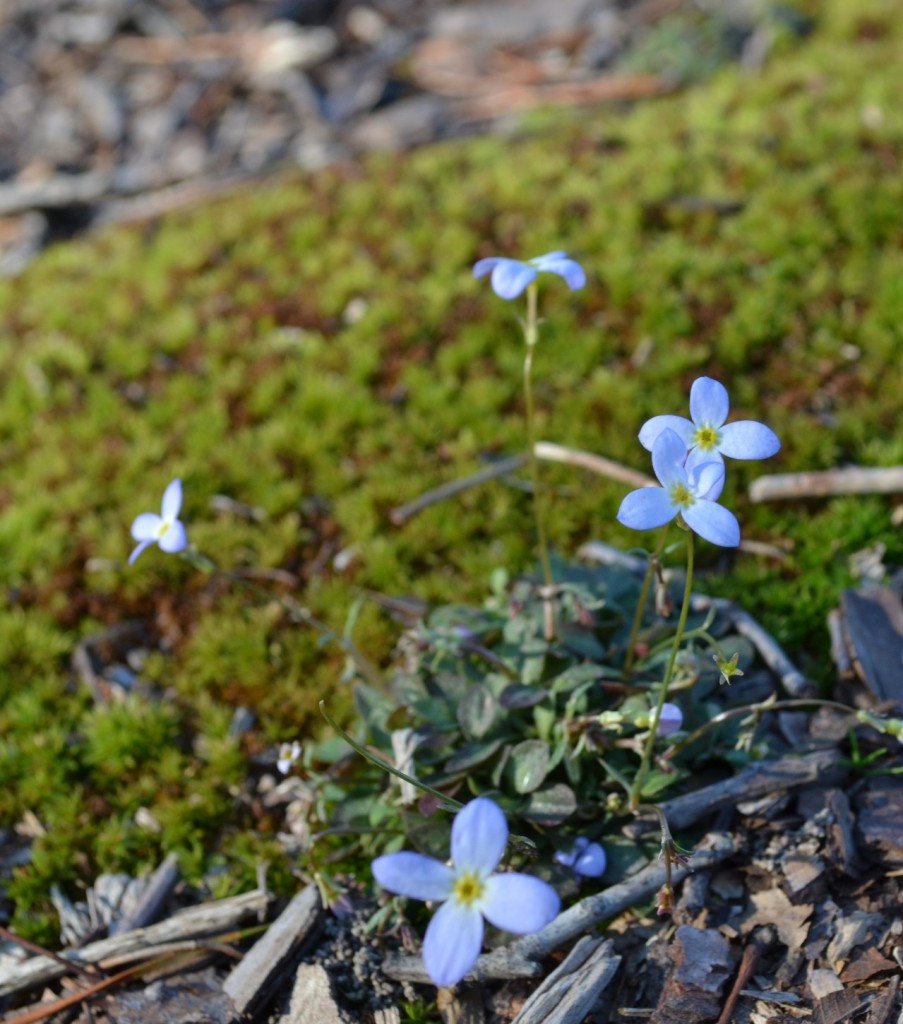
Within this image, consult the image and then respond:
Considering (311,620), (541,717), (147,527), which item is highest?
(147,527)

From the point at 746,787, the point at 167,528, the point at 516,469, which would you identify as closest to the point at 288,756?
the point at 167,528

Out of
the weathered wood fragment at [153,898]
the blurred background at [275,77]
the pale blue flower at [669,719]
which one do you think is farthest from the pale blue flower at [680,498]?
the blurred background at [275,77]

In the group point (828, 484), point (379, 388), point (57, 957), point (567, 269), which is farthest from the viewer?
point (379, 388)

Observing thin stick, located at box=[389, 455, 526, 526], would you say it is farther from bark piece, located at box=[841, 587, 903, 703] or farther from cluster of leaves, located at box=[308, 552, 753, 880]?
bark piece, located at box=[841, 587, 903, 703]

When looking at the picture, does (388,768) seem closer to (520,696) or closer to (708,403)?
(520,696)

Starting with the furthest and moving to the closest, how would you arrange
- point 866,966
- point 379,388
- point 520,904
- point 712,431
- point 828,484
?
1. point 379,388
2. point 828,484
3. point 866,966
4. point 712,431
5. point 520,904

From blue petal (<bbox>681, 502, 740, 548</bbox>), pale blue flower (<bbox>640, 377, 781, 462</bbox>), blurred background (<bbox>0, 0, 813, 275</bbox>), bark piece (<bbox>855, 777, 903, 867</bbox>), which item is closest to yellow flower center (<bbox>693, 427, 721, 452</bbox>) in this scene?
pale blue flower (<bbox>640, 377, 781, 462</bbox>)

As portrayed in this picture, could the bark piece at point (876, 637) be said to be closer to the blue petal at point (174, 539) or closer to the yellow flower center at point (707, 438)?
the yellow flower center at point (707, 438)
